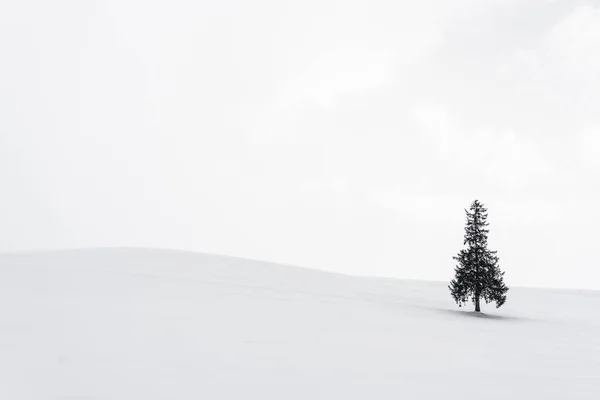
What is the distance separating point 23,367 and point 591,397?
13671 millimetres

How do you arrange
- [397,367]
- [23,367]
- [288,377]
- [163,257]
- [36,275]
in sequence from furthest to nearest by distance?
[163,257], [36,275], [397,367], [288,377], [23,367]

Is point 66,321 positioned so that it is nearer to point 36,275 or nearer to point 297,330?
point 297,330

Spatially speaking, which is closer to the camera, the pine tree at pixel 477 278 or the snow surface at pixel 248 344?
the snow surface at pixel 248 344

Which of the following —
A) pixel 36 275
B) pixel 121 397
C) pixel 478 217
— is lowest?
pixel 121 397

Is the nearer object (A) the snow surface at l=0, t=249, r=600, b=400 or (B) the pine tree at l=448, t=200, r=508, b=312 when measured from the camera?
(A) the snow surface at l=0, t=249, r=600, b=400

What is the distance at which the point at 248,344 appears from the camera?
13.4 metres

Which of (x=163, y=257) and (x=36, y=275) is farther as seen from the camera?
(x=163, y=257)

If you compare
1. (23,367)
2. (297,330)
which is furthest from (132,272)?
(23,367)

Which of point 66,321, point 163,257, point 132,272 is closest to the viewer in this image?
point 66,321

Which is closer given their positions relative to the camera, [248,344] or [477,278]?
[248,344]

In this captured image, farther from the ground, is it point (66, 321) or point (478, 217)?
point (478, 217)

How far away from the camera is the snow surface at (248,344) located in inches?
399

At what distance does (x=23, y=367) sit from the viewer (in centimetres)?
1019

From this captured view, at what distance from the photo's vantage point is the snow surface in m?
10.1
